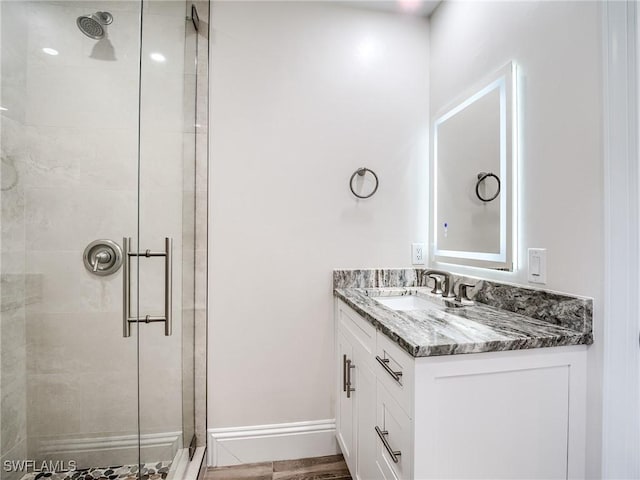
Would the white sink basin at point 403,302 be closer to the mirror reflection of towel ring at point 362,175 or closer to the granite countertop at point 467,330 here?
the granite countertop at point 467,330

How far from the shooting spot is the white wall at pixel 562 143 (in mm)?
909

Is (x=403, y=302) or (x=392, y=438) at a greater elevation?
(x=403, y=302)

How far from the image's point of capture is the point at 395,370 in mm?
932

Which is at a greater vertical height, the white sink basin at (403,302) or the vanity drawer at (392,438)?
the white sink basin at (403,302)

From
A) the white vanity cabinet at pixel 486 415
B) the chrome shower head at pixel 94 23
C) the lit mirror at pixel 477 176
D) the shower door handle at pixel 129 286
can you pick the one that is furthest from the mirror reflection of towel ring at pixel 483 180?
the chrome shower head at pixel 94 23

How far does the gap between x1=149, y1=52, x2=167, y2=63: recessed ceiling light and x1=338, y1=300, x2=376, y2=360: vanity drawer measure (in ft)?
4.72

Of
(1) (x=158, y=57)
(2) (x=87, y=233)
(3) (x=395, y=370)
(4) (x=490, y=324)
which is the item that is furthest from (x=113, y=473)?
(1) (x=158, y=57)

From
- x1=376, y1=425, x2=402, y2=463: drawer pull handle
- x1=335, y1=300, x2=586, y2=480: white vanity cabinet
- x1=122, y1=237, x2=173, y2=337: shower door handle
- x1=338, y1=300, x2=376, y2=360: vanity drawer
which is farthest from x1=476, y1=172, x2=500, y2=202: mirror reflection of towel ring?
x1=122, y1=237, x2=173, y2=337: shower door handle

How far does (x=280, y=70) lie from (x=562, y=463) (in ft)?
6.83

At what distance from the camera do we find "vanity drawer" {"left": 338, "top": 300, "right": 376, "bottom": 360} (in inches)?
46.0

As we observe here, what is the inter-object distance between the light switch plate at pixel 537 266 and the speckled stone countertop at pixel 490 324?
5 cm

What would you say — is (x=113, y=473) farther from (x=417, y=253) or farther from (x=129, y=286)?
(x=417, y=253)

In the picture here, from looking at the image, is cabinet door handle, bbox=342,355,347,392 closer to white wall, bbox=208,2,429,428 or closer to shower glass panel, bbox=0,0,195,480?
white wall, bbox=208,2,429,428

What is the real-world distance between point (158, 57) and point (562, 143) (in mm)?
1652
